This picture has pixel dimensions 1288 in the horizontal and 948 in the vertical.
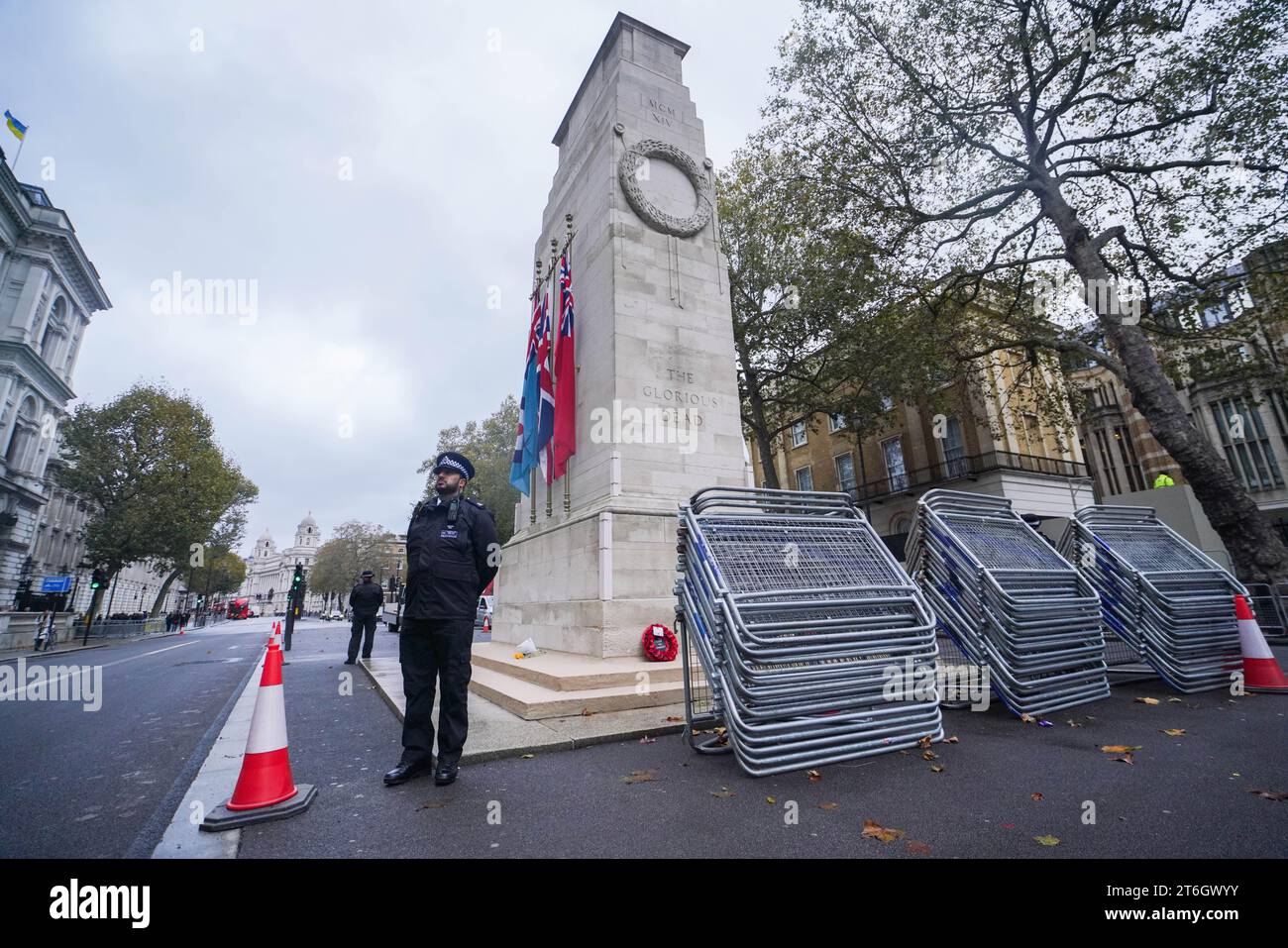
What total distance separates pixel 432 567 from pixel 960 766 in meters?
3.64

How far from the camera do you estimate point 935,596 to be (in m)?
5.09

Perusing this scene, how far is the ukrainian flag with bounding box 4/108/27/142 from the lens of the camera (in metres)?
29.3

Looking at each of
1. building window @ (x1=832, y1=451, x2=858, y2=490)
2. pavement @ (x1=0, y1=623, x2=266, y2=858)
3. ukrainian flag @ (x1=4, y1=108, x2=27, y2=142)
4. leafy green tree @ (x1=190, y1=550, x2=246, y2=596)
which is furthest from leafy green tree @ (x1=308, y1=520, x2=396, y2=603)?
pavement @ (x1=0, y1=623, x2=266, y2=858)

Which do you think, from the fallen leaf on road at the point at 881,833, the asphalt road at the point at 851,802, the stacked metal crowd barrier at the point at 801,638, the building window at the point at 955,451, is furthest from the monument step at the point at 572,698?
the building window at the point at 955,451

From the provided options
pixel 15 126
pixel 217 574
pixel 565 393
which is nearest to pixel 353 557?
pixel 217 574

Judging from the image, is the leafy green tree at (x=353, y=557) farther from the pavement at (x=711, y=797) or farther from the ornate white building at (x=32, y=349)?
the pavement at (x=711, y=797)

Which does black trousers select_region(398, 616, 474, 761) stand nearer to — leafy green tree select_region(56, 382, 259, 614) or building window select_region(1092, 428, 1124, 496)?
leafy green tree select_region(56, 382, 259, 614)

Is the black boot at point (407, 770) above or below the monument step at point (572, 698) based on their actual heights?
below

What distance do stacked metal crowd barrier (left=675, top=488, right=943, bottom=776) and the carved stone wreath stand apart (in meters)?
7.53

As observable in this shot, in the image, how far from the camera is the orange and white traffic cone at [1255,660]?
5469 millimetres

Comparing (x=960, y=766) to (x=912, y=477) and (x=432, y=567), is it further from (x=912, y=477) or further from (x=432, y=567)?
(x=912, y=477)

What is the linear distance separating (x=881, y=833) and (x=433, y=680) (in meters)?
2.95

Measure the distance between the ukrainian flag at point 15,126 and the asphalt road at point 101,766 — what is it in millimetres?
38941
